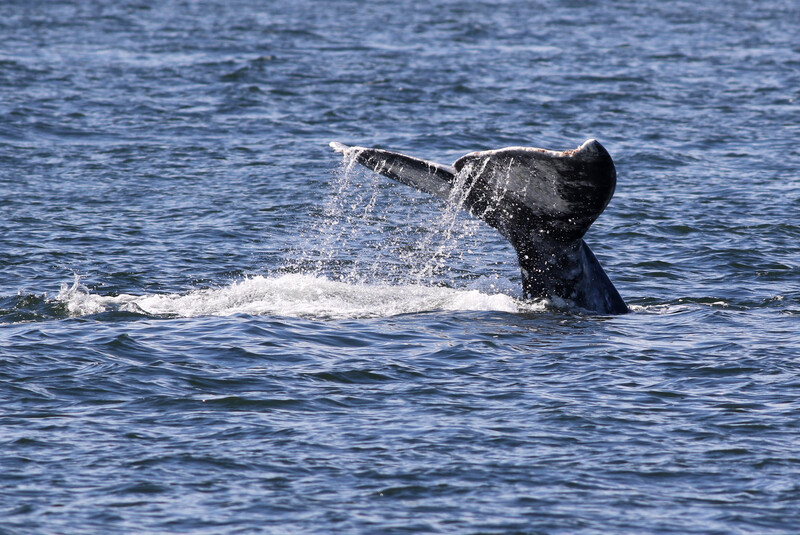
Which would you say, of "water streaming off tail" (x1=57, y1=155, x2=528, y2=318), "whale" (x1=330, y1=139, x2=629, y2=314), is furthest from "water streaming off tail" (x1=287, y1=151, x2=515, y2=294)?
"whale" (x1=330, y1=139, x2=629, y2=314)

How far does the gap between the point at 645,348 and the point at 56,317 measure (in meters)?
6.40

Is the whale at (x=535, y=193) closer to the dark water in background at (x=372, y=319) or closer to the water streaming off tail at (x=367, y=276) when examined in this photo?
the water streaming off tail at (x=367, y=276)

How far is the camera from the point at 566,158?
1037 centimetres

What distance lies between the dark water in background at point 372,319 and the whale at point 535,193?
665 mm

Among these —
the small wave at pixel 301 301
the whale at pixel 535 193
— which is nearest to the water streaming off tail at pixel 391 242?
the small wave at pixel 301 301

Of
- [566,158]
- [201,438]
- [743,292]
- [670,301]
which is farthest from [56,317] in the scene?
[743,292]

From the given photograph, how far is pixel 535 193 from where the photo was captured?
11.1 m

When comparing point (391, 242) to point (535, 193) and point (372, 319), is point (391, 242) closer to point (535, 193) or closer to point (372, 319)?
point (372, 319)

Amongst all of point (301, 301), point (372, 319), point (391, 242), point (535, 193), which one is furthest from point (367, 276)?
point (535, 193)

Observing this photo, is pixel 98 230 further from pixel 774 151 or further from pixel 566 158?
pixel 774 151

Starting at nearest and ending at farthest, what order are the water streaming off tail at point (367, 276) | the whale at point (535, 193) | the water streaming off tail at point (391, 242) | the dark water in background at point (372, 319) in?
the dark water in background at point (372, 319)
the whale at point (535, 193)
the water streaming off tail at point (367, 276)
the water streaming off tail at point (391, 242)

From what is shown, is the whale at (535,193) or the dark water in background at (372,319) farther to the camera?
the whale at (535,193)

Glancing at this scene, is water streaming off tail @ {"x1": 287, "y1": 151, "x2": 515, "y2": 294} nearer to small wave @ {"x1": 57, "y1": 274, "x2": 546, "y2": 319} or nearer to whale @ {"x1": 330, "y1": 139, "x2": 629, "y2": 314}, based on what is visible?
small wave @ {"x1": 57, "y1": 274, "x2": 546, "y2": 319}

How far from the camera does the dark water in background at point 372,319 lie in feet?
28.0
